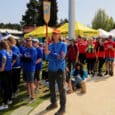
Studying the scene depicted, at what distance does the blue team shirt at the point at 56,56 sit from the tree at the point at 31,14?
245 ft

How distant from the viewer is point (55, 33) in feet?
28.3

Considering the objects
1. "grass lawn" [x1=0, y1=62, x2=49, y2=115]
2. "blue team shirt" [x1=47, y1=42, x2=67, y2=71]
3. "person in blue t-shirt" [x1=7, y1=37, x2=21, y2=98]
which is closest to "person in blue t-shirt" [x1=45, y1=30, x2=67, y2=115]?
"blue team shirt" [x1=47, y1=42, x2=67, y2=71]

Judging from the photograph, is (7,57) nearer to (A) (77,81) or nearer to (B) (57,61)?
(B) (57,61)

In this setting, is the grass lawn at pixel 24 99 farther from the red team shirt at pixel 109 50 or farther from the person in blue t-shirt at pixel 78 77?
the red team shirt at pixel 109 50

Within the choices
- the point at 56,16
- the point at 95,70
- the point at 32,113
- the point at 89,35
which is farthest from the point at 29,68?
the point at 56,16

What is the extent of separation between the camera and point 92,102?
10.3 m

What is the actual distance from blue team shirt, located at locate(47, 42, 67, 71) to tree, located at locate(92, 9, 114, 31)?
82.3 metres

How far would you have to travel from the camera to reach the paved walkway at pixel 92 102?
916 centimetres

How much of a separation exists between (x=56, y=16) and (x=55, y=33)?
2746 inches

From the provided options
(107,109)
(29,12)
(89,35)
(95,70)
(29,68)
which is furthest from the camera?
(29,12)

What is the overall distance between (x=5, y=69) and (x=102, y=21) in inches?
3342

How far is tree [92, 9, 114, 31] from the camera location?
91250 mm

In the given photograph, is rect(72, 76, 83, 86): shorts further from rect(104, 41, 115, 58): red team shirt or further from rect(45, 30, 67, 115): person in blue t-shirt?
rect(104, 41, 115, 58): red team shirt

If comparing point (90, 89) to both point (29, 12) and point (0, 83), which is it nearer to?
point (0, 83)
